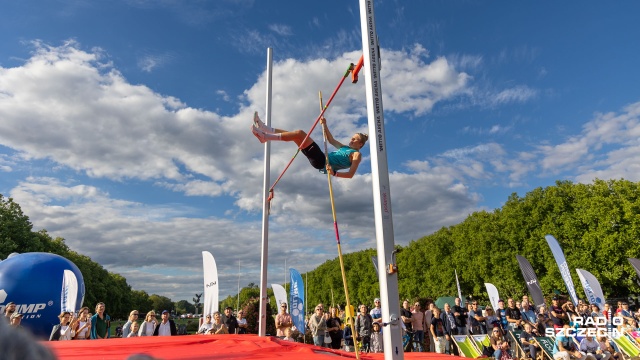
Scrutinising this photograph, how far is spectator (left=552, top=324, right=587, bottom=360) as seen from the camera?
25.8 feet

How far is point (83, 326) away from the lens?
23.1 ft

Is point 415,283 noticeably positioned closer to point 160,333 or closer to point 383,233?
point 160,333

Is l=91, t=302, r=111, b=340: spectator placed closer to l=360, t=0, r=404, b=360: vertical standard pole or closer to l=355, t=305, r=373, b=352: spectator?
l=355, t=305, r=373, b=352: spectator

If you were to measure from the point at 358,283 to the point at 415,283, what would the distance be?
37.4 ft

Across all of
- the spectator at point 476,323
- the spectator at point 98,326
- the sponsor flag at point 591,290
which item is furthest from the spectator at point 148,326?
the sponsor flag at point 591,290

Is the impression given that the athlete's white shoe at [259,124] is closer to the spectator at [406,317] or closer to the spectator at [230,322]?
the spectator at [230,322]

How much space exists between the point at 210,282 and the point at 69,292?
329cm

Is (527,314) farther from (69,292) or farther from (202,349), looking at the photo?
(69,292)

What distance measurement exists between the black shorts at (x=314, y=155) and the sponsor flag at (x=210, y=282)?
7144 millimetres

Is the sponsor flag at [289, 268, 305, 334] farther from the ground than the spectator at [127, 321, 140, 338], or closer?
farther from the ground

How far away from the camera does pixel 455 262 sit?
2767 cm

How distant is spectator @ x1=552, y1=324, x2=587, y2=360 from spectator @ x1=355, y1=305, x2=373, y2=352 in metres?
3.31

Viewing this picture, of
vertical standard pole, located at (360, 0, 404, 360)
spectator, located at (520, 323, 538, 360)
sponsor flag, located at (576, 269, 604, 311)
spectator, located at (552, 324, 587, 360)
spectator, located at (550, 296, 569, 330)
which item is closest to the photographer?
vertical standard pole, located at (360, 0, 404, 360)

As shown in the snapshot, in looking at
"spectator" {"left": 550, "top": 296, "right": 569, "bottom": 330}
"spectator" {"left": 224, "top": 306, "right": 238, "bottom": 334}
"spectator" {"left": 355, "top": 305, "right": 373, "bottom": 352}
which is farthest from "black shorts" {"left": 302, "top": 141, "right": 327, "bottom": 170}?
"spectator" {"left": 550, "top": 296, "right": 569, "bottom": 330}
